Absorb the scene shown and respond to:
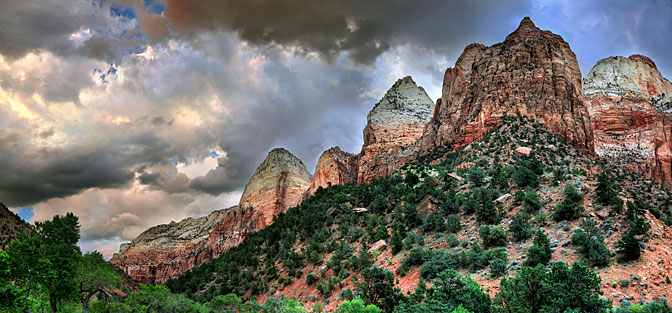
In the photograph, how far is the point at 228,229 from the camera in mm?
110000

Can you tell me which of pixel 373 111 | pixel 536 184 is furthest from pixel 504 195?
pixel 373 111

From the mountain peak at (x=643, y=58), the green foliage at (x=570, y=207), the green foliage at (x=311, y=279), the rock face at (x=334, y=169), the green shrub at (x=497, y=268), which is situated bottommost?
the green shrub at (x=497, y=268)

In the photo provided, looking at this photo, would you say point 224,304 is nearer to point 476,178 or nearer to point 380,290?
point 380,290

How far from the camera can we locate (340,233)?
2083 inches

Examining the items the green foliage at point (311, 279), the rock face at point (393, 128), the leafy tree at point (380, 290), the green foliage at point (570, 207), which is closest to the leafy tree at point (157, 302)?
the green foliage at point (311, 279)

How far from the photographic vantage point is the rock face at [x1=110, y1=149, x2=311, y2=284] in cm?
10625

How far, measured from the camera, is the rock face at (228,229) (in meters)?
106

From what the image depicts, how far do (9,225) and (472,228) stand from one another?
212ft

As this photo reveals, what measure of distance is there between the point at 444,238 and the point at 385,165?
43.6 metres

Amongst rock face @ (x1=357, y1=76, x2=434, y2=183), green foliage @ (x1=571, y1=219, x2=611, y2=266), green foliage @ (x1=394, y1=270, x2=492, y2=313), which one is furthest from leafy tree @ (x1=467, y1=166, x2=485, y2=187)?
rock face @ (x1=357, y1=76, x2=434, y2=183)

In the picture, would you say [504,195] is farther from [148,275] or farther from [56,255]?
[148,275]

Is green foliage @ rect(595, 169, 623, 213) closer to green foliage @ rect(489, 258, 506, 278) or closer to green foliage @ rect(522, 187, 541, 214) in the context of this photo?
green foliage @ rect(522, 187, 541, 214)

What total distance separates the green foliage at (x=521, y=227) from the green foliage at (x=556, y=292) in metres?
9.13

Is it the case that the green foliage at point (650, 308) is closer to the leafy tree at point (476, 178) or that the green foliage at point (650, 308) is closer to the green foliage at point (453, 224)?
the green foliage at point (453, 224)
